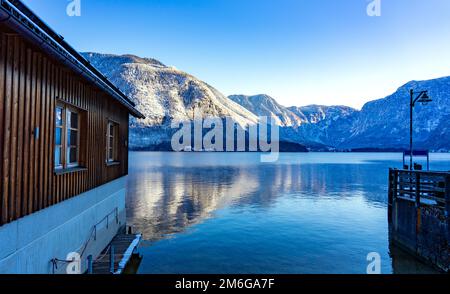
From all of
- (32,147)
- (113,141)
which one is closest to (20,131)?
(32,147)

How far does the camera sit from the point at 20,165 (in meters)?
7.16

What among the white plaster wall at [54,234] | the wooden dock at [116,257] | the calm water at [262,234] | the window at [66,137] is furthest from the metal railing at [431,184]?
the window at [66,137]

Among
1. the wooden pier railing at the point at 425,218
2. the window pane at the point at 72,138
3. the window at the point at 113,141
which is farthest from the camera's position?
the window at the point at 113,141

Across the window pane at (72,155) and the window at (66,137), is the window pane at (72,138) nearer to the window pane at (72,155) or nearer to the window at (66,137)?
the window at (66,137)

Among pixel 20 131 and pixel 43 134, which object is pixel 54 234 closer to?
pixel 43 134

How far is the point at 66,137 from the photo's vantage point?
1020 centimetres

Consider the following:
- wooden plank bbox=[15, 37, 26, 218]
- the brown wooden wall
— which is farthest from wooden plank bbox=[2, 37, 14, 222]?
wooden plank bbox=[15, 37, 26, 218]

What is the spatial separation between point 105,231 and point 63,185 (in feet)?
19.3

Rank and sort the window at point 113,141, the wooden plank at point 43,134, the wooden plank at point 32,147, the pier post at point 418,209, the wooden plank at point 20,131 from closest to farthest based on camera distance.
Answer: the wooden plank at point 20,131 < the wooden plank at point 32,147 < the wooden plank at point 43,134 < the pier post at point 418,209 < the window at point 113,141

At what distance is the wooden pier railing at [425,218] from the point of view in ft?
43.3

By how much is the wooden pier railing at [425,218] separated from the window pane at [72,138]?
1545 centimetres

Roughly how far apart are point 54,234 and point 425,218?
1593 centimetres
